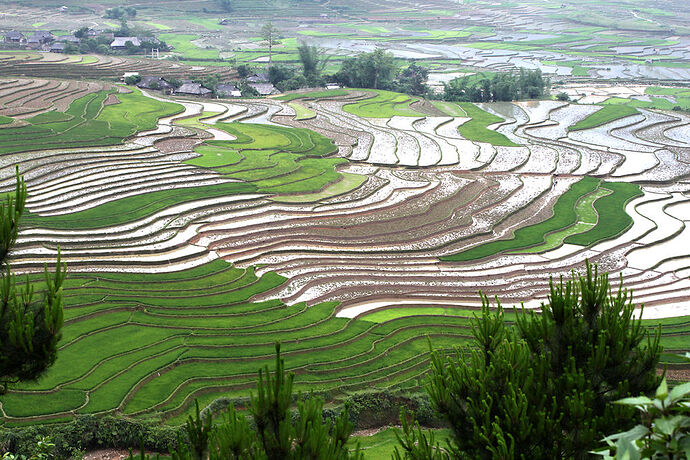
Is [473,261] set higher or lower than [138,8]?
lower

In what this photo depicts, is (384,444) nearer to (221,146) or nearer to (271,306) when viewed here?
(271,306)

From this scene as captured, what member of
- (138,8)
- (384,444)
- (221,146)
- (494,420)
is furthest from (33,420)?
(138,8)

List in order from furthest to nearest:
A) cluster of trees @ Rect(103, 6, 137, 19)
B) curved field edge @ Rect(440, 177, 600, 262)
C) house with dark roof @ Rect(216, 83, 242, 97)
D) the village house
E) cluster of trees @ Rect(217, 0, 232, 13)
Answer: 1. cluster of trees @ Rect(217, 0, 232, 13)
2. cluster of trees @ Rect(103, 6, 137, 19)
3. the village house
4. house with dark roof @ Rect(216, 83, 242, 97)
5. curved field edge @ Rect(440, 177, 600, 262)

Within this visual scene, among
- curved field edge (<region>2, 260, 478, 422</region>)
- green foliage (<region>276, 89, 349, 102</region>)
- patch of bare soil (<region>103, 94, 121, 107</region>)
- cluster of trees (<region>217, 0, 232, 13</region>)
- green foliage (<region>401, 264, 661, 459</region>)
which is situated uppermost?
cluster of trees (<region>217, 0, 232, 13</region>)

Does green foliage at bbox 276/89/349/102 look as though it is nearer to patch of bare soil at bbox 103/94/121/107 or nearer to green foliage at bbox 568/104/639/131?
patch of bare soil at bbox 103/94/121/107

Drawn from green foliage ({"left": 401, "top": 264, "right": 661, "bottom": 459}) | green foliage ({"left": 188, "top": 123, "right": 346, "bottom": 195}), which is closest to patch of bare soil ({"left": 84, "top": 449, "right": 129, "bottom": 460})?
green foliage ({"left": 401, "top": 264, "right": 661, "bottom": 459})

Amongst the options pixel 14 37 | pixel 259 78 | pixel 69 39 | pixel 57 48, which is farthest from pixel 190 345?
pixel 69 39
